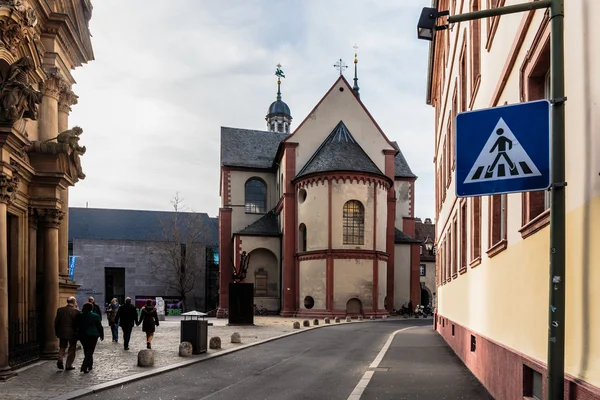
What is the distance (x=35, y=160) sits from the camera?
16.9 metres

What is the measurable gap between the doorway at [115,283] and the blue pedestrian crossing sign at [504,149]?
68.0 meters

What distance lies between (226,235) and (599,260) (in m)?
54.3

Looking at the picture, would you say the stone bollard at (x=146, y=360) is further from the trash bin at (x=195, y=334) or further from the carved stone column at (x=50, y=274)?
the carved stone column at (x=50, y=274)

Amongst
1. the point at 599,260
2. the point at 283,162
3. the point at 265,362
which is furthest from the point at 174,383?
the point at 283,162

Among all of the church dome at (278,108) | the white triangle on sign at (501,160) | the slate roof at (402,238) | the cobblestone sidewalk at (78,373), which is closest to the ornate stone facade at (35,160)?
the cobblestone sidewalk at (78,373)

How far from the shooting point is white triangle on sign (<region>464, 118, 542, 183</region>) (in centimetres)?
474

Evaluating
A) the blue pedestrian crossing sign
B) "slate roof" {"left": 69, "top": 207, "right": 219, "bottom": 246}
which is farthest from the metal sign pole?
"slate roof" {"left": 69, "top": 207, "right": 219, "bottom": 246}

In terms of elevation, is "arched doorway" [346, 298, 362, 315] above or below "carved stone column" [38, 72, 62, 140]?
below

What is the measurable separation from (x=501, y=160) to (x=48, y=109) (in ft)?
51.6

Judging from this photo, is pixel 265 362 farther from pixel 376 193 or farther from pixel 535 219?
pixel 376 193

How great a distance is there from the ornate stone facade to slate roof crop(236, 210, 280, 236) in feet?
115

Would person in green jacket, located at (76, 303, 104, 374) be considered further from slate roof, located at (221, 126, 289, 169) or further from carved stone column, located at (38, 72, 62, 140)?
slate roof, located at (221, 126, 289, 169)

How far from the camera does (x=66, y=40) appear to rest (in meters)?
18.7

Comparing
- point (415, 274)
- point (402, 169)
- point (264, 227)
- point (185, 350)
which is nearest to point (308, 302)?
point (264, 227)
